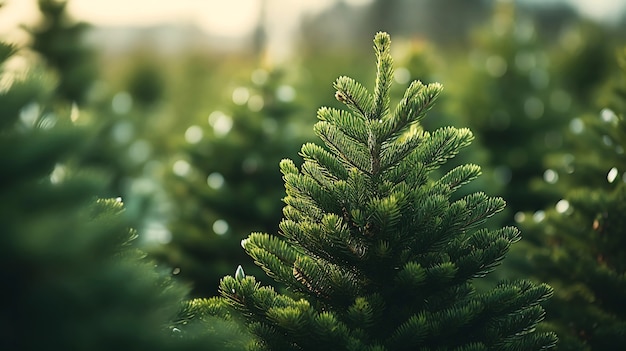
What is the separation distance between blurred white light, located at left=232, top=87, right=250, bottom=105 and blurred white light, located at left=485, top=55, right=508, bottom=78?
325 centimetres

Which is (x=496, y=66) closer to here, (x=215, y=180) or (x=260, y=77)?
(x=260, y=77)

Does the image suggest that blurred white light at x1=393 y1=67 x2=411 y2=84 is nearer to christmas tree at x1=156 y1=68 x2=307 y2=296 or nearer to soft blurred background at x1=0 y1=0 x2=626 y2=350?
soft blurred background at x1=0 y1=0 x2=626 y2=350

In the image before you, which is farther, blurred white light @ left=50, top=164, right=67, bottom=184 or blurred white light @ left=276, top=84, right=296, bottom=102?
blurred white light @ left=276, top=84, right=296, bottom=102

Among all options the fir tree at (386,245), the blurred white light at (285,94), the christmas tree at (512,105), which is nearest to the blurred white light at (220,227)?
the blurred white light at (285,94)

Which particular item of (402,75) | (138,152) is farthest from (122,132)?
(402,75)

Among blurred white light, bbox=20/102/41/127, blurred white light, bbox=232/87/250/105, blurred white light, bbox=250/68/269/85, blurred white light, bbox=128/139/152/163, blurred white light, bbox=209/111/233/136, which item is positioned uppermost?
blurred white light, bbox=128/139/152/163

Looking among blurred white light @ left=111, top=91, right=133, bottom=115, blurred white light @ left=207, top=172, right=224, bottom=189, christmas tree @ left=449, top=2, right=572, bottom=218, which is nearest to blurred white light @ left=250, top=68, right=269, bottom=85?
blurred white light @ left=207, top=172, right=224, bottom=189

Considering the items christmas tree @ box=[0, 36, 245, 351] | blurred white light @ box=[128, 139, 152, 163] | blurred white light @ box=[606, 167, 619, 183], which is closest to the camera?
christmas tree @ box=[0, 36, 245, 351]

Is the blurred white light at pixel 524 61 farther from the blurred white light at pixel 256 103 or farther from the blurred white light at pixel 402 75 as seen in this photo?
the blurred white light at pixel 256 103

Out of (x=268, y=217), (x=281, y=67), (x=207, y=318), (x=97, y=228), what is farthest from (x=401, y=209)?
(x=281, y=67)

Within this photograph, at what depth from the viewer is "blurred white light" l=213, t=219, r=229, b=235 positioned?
4324mm

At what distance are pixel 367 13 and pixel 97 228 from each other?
20.4 meters

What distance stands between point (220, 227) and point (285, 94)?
123 cm

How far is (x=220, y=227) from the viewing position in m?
4.36
